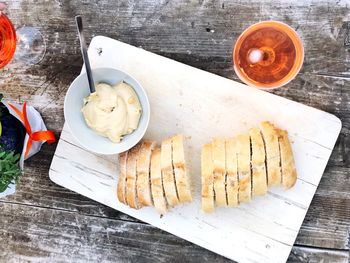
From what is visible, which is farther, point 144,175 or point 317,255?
point 317,255

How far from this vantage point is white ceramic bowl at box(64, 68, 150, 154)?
1861 millimetres

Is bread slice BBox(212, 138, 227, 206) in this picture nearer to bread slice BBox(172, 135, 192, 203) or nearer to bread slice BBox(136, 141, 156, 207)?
bread slice BBox(172, 135, 192, 203)

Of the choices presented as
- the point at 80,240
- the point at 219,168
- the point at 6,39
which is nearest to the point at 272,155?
the point at 219,168

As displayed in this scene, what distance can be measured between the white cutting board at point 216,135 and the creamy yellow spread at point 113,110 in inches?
6.3

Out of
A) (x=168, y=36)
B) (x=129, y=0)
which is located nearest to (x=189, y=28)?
(x=168, y=36)

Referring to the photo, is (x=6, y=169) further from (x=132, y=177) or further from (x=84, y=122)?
(x=132, y=177)

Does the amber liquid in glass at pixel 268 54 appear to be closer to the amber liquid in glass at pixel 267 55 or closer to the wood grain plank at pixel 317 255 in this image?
the amber liquid in glass at pixel 267 55

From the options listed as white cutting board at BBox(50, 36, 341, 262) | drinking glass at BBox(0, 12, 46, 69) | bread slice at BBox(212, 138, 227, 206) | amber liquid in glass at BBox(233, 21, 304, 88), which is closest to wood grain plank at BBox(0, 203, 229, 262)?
white cutting board at BBox(50, 36, 341, 262)

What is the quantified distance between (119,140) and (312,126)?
28.6 inches

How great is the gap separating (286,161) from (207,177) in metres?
0.28

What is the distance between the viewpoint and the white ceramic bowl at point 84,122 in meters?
1.86

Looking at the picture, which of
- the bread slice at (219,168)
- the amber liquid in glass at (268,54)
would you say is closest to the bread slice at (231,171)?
the bread slice at (219,168)

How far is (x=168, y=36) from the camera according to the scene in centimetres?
209

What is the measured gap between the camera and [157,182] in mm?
1850
